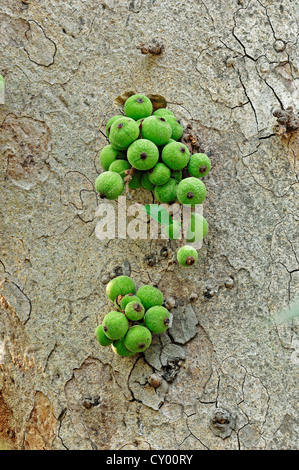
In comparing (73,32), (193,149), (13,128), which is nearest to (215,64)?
(193,149)

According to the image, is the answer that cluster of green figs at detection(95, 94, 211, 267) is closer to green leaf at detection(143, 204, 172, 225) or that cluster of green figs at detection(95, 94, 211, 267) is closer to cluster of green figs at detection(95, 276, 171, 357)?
green leaf at detection(143, 204, 172, 225)

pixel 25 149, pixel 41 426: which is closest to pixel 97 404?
pixel 41 426

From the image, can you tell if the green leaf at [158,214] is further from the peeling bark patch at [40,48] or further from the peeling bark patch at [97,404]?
the peeling bark patch at [40,48]

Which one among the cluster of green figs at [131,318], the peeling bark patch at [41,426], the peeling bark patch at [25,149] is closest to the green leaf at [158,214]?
the cluster of green figs at [131,318]

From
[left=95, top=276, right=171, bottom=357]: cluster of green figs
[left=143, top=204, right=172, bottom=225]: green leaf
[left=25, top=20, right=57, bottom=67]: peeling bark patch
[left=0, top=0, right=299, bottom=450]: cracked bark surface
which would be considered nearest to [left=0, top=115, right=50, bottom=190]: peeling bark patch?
[left=0, top=0, right=299, bottom=450]: cracked bark surface

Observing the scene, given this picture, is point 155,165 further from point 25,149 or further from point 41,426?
point 41,426

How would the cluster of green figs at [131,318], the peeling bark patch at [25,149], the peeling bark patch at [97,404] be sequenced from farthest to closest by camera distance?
the peeling bark patch at [25,149] → the peeling bark patch at [97,404] → the cluster of green figs at [131,318]

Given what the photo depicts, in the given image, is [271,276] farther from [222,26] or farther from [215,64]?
[222,26]

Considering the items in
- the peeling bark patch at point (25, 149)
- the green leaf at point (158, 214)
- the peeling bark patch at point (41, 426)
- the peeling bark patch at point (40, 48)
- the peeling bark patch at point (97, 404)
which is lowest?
the peeling bark patch at point (41, 426)
